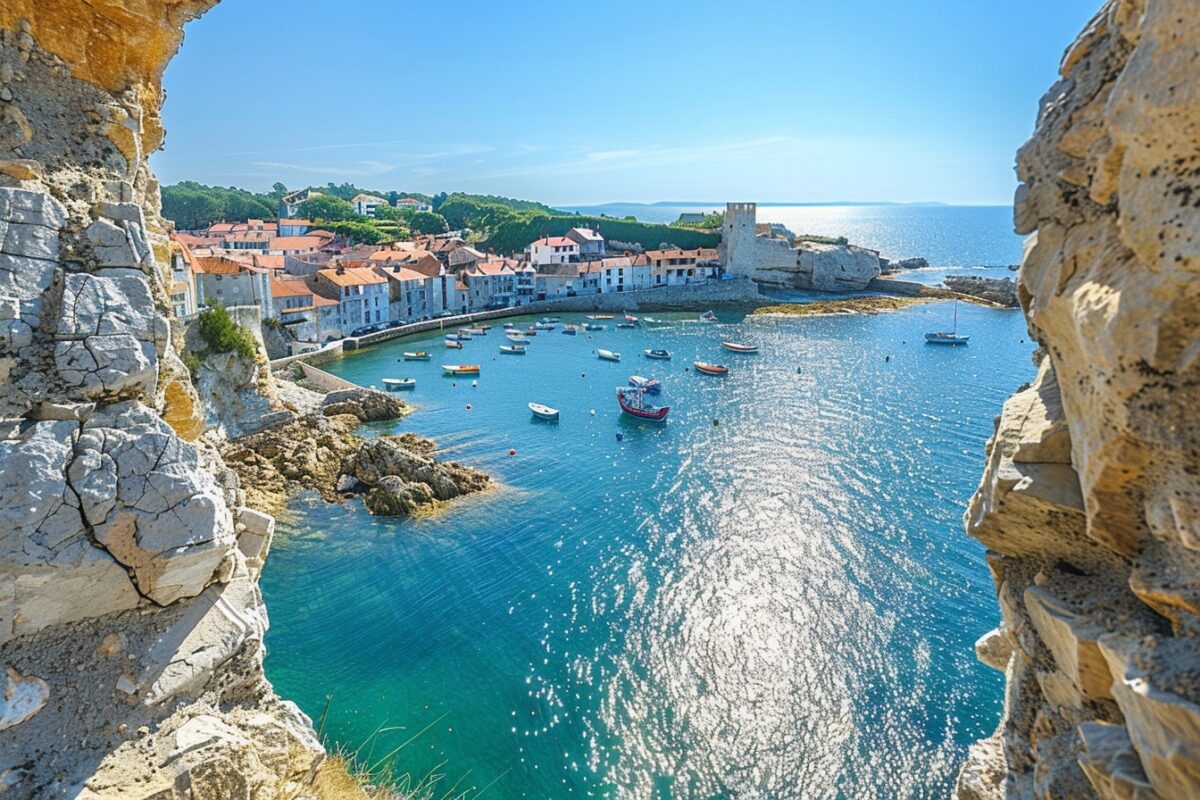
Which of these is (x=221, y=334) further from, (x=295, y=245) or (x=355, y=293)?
(x=295, y=245)

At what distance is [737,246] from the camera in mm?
108000

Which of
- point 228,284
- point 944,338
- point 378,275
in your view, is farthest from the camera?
point 378,275

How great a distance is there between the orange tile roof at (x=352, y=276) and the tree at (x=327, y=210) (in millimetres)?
75194

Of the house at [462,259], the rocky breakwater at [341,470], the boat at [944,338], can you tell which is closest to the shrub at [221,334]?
the rocky breakwater at [341,470]

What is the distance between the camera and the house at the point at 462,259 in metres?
94.6

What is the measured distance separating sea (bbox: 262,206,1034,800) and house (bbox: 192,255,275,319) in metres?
20.9

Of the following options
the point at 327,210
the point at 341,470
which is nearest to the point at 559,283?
the point at 341,470

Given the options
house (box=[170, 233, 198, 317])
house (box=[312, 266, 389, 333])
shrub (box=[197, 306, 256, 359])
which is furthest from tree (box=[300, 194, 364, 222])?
shrub (box=[197, 306, 256, 359])

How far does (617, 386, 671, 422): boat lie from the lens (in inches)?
1737

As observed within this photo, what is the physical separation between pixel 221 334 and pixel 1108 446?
4144 centimetres

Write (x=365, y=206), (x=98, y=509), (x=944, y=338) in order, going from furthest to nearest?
(x=365, y=206), (x=944, y=338), (x=98, y=509)

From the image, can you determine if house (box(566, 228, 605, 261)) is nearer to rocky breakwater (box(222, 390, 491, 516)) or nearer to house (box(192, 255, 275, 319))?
house (box(192, 255, 275, 319))

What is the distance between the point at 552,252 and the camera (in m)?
108

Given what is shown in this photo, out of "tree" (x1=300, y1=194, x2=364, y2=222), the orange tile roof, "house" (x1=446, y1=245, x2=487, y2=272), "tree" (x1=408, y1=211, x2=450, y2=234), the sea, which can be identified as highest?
"tree" (x1=300, y1=194, x2=364, y2=222)
